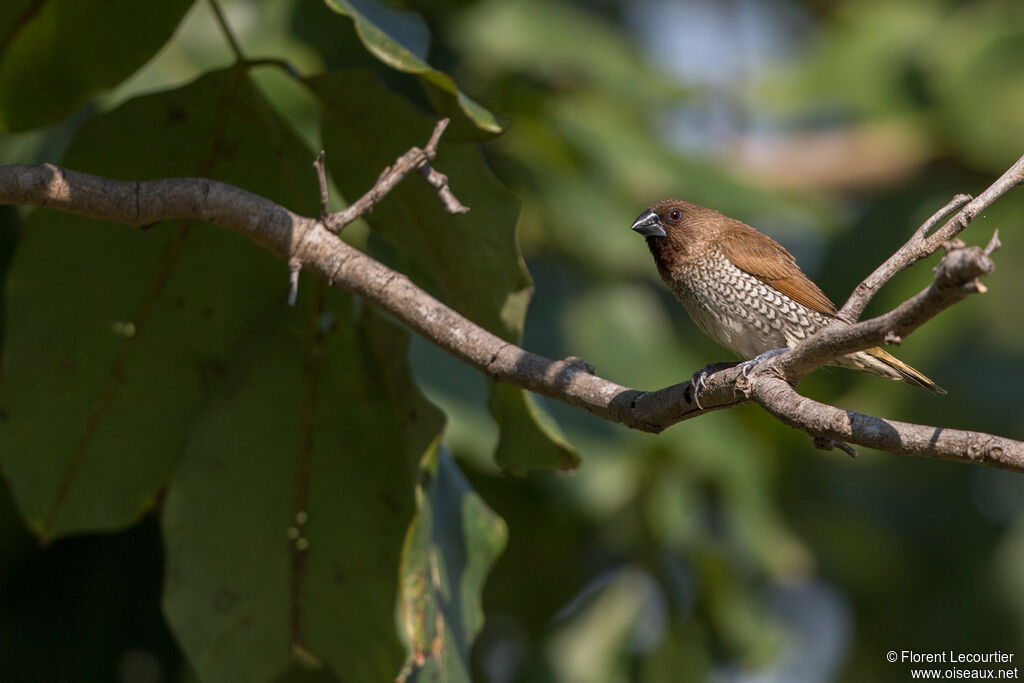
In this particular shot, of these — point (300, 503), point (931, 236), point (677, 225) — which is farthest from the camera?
point (677, 225)

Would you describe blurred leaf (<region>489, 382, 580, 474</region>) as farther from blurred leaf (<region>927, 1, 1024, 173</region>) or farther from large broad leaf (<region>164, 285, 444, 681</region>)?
blurred leaf (<region>927, 1, 1024, 173</region>)

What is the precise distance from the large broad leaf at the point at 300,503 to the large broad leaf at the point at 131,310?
0.14m

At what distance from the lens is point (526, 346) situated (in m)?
4.10

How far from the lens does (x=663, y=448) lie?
14.1 ft

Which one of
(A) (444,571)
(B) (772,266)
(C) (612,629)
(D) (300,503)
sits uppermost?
(B) (772,266)

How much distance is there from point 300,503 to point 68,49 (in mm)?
1156

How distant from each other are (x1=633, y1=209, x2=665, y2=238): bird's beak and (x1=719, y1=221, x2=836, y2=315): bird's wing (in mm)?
179

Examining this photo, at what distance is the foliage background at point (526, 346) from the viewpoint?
107 inches

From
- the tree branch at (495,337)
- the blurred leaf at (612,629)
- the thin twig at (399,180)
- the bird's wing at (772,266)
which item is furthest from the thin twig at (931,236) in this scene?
the blurred leaf at (612,629)

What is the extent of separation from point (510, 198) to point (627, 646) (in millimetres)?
2688

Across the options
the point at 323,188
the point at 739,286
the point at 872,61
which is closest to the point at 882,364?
the point at 739,286

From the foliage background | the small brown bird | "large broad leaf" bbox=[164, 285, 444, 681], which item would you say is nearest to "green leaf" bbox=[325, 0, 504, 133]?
the foliage background

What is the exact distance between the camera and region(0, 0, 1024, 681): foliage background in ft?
8.96

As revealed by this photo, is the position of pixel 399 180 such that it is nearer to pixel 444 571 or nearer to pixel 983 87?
pixel 444 571
